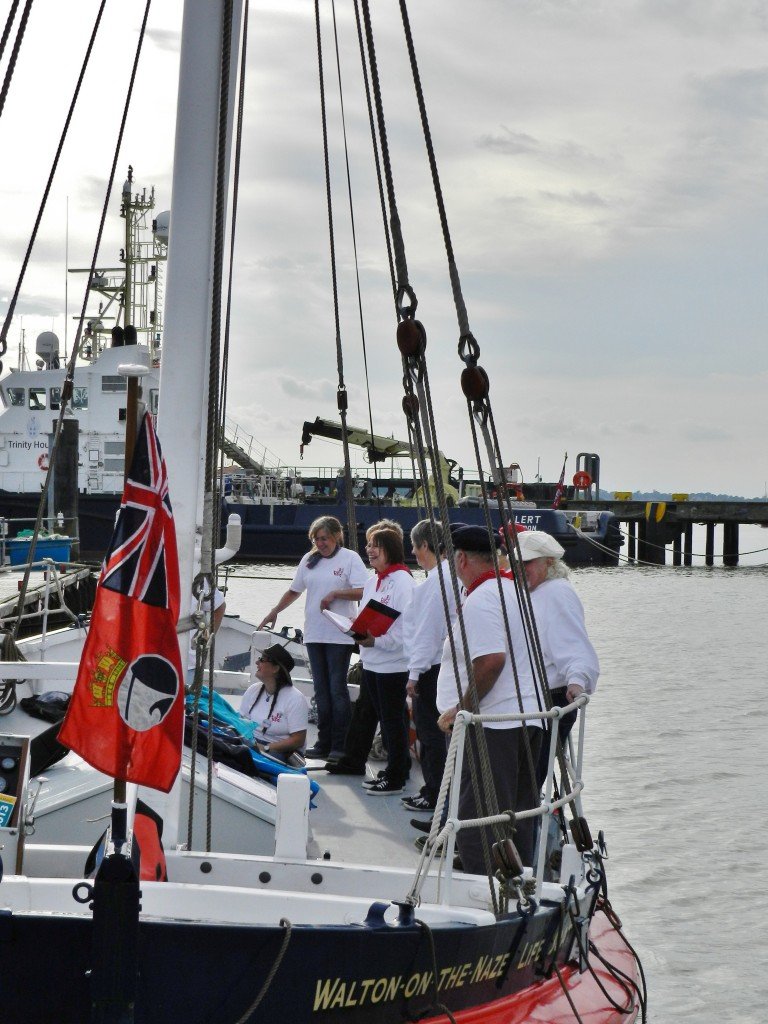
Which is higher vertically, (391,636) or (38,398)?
(38,398)

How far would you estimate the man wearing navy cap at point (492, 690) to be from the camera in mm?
5113

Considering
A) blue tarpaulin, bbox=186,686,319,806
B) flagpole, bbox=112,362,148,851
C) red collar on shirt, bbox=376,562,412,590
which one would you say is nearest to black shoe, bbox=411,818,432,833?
blue tarpaulin, bbox=186,686,319,806

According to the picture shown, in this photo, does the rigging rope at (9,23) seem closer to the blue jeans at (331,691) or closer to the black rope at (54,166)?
the black rope at (54,166)

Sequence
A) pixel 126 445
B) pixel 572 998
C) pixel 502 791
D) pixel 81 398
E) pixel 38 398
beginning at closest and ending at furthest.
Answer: pixel 126 445
pixel 572 998
pixel 502 791
pixel 81 398
pixel 38 398

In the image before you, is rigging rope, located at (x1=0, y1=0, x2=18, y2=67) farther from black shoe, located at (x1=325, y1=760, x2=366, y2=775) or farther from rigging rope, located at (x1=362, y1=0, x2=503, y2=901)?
black shoe, located at (x1=325, y1=760, x2=366, y2=775)

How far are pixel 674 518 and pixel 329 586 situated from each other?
4671 centimetres

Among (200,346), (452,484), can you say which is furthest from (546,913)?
(452,484)

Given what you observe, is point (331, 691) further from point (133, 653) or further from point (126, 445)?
point (126, 445)

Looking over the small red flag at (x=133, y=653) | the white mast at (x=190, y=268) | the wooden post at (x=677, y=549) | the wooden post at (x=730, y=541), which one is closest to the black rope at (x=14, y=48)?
the white mast at (x=190, y=268)

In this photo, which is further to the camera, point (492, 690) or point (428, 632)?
point (428, 632)

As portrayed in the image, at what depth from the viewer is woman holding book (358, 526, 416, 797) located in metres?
7.50

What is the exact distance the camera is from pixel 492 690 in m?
5.27

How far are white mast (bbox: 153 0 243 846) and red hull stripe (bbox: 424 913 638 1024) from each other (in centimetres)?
131

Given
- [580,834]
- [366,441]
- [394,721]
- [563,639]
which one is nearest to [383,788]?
[394,721]
